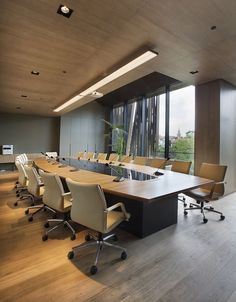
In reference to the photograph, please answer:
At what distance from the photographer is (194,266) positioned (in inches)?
77.2

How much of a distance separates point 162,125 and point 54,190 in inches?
201

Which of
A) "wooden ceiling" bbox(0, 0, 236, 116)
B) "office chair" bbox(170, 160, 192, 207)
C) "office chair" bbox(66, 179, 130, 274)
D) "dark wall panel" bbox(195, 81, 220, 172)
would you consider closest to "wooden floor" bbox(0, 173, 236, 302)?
"office chair" bbox(66, 179, 130, 274)

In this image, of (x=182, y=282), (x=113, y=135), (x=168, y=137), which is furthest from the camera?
(x=113, y=135)

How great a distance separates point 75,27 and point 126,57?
108 centimetres

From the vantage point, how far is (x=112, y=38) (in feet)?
8.95

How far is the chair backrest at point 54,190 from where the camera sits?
2393 millimetres

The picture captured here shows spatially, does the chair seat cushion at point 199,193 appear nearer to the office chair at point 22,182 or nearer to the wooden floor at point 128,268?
the wooden floor at point 128,268

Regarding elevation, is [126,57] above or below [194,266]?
above

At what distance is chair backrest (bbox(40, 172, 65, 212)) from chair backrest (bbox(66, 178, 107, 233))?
46 centimetres

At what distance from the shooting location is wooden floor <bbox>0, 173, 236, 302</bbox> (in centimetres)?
159

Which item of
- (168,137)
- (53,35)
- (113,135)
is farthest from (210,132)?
(113,135)

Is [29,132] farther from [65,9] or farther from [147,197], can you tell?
[147,197]

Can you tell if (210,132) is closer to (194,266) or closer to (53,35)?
(194,266)

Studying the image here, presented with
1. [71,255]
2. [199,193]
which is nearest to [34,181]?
→ [71,255]
